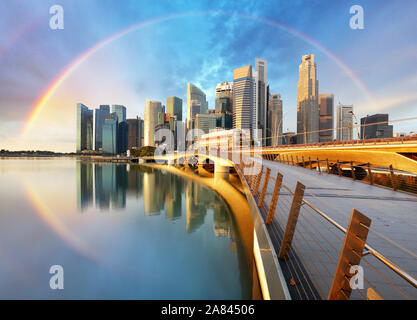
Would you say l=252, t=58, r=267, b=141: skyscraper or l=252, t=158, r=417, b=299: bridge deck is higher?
l=252, t=58, r=267, b=141: skyscraper

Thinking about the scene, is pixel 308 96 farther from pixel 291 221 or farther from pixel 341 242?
pixel 291 221

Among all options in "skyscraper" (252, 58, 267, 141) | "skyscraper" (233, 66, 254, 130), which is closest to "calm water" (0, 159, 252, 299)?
"skyscraper" (252, 58, 267, 141)

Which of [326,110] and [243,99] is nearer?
[243,99]

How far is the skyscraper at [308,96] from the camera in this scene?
527 feet

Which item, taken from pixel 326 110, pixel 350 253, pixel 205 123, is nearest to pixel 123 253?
pixel 350 253

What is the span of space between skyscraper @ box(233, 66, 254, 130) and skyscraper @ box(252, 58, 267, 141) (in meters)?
6.25

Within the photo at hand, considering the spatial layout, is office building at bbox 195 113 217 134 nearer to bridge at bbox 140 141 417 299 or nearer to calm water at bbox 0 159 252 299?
calm water at bbox 0 159 252 299

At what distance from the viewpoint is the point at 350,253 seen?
6.03ft

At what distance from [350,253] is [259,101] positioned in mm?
182542

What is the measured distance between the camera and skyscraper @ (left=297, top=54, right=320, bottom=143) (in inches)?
6324
